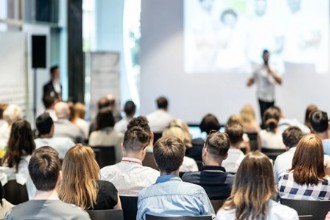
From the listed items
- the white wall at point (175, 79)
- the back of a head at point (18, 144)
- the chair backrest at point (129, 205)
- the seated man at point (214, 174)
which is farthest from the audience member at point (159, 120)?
the chair backrest at point (129, 205)

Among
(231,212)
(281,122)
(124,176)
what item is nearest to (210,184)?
(124,176)

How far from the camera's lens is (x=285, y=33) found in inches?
491

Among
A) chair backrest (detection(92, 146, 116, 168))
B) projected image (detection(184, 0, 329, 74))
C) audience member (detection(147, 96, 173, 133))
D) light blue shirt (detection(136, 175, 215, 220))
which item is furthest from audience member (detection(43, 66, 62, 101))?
light blue shirt (detection(136, 175, 215, 220))

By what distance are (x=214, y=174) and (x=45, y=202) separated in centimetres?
141

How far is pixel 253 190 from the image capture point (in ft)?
11.9

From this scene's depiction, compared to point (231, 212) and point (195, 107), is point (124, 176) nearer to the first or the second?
point (231, 212)

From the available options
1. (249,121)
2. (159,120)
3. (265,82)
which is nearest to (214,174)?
(249,121)

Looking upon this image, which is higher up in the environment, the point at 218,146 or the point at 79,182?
the point at 218,146

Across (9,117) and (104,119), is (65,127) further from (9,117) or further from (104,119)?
(9,117)

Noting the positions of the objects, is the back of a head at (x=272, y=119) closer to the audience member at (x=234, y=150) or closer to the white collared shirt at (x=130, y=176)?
the audience member at (x=234, y=150)

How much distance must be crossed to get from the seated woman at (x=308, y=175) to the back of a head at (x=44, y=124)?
280 centimetres

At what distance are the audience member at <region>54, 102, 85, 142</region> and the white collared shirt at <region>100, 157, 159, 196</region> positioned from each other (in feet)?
11.3

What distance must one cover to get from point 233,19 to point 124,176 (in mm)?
7995

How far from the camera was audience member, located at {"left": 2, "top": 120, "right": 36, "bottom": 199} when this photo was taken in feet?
20.2
